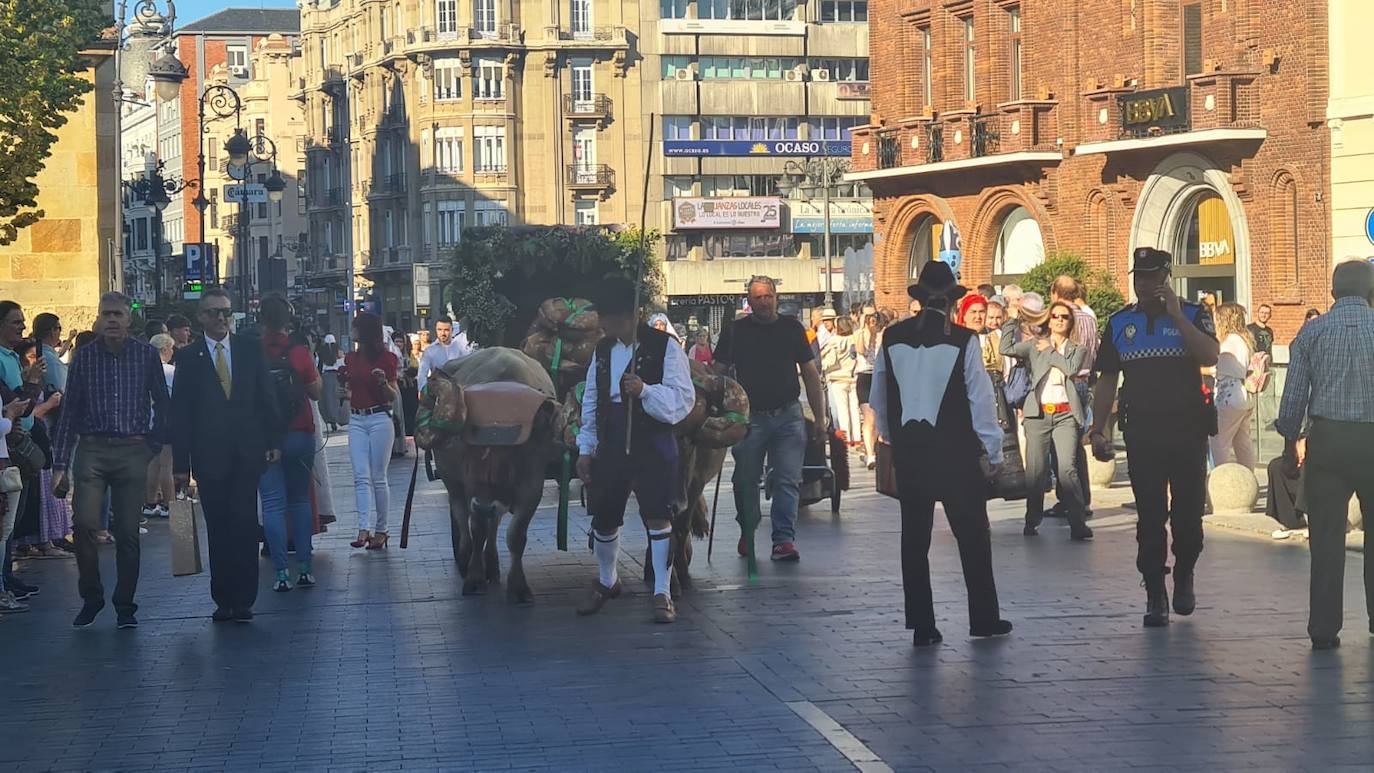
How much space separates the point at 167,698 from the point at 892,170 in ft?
125

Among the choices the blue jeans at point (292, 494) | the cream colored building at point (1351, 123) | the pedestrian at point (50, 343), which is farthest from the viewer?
the cream colored building at point (1351, 123)

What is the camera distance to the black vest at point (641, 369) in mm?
11492

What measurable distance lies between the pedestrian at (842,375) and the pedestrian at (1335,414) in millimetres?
15594

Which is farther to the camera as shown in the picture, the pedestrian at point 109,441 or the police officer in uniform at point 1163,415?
the pedestrian at point 109,441

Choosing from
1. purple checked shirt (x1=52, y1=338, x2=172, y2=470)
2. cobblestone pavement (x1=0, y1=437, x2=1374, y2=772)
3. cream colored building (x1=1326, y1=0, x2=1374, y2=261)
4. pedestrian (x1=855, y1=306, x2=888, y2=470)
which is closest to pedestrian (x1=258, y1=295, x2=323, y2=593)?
cobblestone pavement (x1=0, y1=437, x2=1374, y2=772)

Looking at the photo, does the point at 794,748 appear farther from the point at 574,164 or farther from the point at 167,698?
the point at 574,164

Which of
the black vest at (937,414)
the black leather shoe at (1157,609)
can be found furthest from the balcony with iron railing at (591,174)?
the black vest at (937,414)

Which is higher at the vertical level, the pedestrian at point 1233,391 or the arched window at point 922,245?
the arched window at point 922,245

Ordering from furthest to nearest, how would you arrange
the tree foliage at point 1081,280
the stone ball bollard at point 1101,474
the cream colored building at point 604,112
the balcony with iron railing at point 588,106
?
1. the balcony with iron railing at point 588,106
2. the cream colored building at point 604,112
3. the tree foliage at point 1081,280
4. the stone ball bollard at point 1101,474

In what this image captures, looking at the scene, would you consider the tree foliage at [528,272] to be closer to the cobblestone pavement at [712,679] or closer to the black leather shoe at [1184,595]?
the cobblestone pavement at [712,679]

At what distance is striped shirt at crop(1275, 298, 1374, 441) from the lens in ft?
33.2

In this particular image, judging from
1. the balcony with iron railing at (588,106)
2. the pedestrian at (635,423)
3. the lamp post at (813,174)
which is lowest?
the pedestrian at (635,423)

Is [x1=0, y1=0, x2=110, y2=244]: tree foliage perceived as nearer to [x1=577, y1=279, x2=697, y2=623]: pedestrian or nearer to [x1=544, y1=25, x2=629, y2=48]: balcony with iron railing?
[x1=577, y1=279, x2=697, y2=623]: pedestrian

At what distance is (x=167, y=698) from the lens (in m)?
9.52
